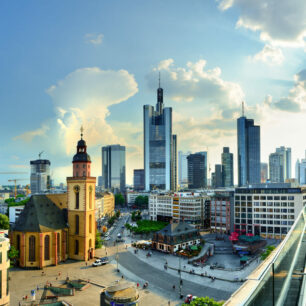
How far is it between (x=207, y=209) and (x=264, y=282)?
115350 mm

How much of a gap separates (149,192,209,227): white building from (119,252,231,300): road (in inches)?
2147

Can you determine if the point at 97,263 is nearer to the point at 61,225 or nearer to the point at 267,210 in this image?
the point at 61,225

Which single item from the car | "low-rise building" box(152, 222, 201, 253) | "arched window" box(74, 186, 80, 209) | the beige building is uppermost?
"arched window" box(74, 186, 80, 209)

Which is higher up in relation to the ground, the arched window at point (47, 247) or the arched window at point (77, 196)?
the arched window at point (77, 196)

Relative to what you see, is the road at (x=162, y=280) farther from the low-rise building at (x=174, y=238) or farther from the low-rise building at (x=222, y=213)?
the low-rise building at (x=222, y=213)

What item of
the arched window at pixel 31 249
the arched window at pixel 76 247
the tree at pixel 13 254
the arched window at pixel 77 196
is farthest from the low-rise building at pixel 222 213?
the tree at pixel 13 254

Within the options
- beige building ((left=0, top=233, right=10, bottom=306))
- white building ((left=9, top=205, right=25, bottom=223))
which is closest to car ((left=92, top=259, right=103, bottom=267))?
beige building ((left=0, top=233, right=10, bottom=306))

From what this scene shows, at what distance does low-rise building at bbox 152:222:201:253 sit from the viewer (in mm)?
71375

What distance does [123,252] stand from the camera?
71188 mm

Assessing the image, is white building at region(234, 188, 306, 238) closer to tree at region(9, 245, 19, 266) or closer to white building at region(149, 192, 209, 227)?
white building at region(149, 192, 209, 227)

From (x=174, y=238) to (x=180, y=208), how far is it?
163ft

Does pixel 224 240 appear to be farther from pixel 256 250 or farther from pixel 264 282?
pixel 264 282

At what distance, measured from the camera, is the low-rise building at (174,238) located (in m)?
71.4

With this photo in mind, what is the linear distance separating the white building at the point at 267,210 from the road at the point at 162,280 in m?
47.2
